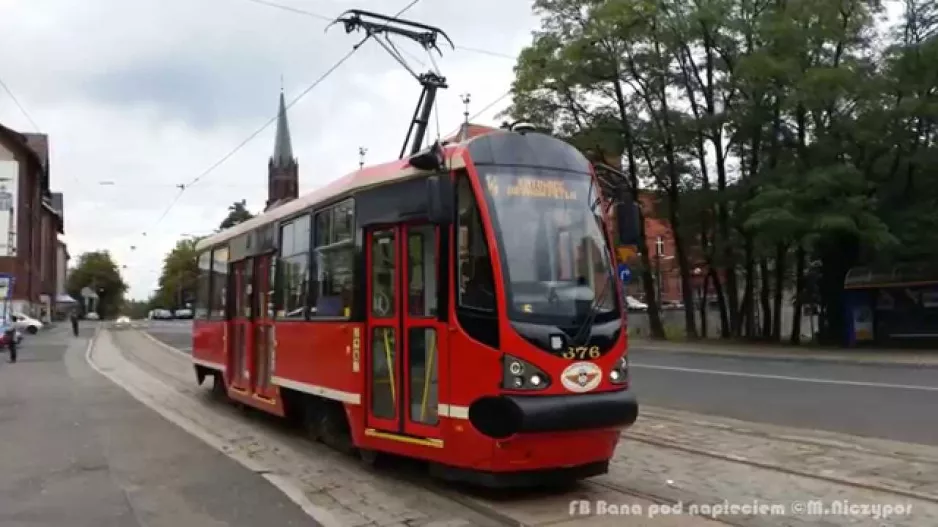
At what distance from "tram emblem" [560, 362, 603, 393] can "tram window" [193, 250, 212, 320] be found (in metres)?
10.1

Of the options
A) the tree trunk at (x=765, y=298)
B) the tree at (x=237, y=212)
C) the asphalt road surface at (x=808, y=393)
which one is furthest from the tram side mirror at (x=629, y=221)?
the tree at (x=237, y=212)

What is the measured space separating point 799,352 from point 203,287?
20.3 m

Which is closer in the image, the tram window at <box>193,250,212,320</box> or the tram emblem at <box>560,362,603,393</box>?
the tram emblem at <box>560,362,603,393</box>

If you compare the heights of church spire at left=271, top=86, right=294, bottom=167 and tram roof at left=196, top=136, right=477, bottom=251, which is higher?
church spire at left=271, top=86, right=294, bottom=167

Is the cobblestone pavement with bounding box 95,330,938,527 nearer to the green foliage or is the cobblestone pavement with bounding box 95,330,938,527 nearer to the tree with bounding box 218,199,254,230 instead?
the green foliage

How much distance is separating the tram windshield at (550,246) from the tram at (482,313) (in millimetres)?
12

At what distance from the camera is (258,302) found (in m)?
12.7

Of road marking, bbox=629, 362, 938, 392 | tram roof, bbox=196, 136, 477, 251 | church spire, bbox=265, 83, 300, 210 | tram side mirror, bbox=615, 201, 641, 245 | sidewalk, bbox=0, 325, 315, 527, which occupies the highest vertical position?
church spire, bbox=265, 83, 300, 210

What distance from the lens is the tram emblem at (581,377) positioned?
7.36 meters

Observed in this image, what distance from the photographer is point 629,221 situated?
841 centimetres

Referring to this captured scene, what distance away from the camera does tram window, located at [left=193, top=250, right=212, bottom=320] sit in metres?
16.2

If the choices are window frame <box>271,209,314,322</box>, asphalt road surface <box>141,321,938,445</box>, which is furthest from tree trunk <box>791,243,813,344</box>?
window frame <box>271,209,314,322</box>

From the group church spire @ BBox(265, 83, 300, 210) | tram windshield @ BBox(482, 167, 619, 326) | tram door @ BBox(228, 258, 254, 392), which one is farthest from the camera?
church spire @ BBox(265, 83, 300, 210)

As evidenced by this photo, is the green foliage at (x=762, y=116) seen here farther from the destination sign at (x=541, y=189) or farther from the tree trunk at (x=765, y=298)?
the destination sign at (x=541, y=189)
